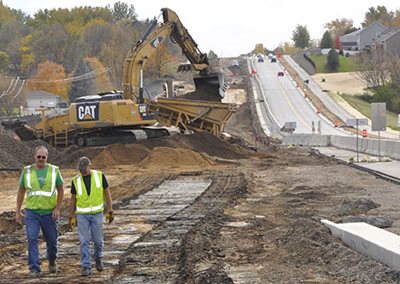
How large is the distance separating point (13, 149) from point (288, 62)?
11782 centimetres

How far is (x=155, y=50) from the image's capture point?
40.1m

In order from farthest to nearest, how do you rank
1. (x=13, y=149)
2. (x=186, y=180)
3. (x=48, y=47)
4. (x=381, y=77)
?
(x=48, y=47) < (x=381, y=77) < (x=13, y=149) < (x=186, y=180)

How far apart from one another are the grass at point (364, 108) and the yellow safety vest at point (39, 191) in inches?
2765

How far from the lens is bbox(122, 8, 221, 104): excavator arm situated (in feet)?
128

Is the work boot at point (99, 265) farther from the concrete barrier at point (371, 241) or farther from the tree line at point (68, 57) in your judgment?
the tree line at point (68, 57)

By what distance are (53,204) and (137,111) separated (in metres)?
25.9

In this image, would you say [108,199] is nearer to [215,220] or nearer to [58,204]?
[58,204]

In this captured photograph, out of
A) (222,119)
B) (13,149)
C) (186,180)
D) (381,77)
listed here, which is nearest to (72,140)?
(13,149)

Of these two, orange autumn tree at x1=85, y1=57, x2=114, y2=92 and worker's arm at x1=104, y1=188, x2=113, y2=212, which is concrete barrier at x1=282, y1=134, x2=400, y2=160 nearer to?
worker's arm at x1=104, y1=188, x2=113, y2=212

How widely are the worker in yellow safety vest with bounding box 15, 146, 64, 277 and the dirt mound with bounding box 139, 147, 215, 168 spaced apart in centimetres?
2277

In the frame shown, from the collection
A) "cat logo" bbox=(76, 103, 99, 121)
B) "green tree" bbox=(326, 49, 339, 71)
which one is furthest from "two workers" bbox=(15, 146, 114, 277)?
"green tree" bbox=(326, 49, 339, 71)

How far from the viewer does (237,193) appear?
941 inches

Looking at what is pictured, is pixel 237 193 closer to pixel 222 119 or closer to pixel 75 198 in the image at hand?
pixel 75 198

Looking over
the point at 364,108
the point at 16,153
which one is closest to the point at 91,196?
the point at 16,153
